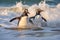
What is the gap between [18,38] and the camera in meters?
10.7

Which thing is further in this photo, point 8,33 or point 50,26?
point 50,26

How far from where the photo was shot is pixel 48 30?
12.7 meters

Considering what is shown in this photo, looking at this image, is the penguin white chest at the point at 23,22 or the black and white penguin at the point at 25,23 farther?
the penguin white chest at the point at 23,22

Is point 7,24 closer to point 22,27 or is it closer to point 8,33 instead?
point 22,27

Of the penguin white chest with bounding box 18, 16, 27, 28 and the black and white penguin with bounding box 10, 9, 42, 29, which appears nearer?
the black and white penguin with bounding box 10, 9, 42, 29

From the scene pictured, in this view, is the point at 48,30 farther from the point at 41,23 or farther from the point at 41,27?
the point at 41,23

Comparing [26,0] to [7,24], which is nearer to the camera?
[7,24]

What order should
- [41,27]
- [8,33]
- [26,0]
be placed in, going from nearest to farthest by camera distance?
[8,33] < [41,27] < [26,0]

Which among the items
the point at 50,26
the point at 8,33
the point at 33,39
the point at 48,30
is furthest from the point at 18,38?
the point at 50,26

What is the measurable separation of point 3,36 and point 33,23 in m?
3.24

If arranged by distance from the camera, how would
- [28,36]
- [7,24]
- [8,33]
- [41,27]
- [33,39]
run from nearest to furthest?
[33,39]
[28,36]
[8,33]
[41,27]
[7,24]

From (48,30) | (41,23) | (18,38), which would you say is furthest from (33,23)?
(18,38)

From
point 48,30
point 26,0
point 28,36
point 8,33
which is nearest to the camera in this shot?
point 28,36

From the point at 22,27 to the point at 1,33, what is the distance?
179 centimetres
